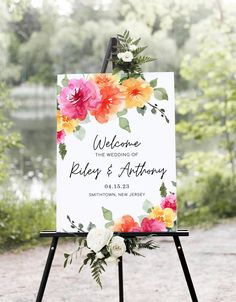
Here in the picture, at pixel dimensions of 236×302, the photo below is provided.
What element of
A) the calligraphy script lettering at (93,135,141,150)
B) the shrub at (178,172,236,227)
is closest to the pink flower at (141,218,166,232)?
the calligraphy script lettering at (93,135,141,150)

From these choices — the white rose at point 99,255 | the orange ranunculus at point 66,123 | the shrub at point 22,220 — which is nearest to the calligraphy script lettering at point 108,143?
the orange ranunculus at point 66,123

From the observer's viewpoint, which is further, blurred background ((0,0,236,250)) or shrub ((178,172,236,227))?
shrub ((178,172,236,227))

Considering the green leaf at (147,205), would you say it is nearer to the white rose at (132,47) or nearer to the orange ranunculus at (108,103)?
the orange ranunculus at (108,103)

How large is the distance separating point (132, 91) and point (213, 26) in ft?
18.2

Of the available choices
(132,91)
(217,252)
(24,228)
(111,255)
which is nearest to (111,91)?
(132,91)

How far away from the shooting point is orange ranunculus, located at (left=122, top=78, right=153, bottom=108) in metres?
2.74

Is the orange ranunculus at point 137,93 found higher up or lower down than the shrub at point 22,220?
higher up

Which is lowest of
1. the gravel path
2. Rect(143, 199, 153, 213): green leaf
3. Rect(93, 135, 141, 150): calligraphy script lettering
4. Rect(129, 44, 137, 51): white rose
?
the gravel path

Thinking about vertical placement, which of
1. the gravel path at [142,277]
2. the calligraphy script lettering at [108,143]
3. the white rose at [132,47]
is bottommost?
the gravel path at [142,277]

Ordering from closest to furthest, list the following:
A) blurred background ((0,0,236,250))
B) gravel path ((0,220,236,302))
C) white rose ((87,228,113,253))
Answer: white rose ((87,228,113,253))
gravel path ((0,220,236,302))
blurred background ((0,0,236,250))

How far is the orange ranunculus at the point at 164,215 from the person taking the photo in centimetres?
269

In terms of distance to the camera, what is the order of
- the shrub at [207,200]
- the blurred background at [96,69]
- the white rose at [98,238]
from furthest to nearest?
the shrub at [207,200] → the blurred background at [96,69] → the white rose at [98,238]

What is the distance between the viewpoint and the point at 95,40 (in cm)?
1319

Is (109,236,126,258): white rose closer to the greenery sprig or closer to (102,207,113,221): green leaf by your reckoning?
(102,207,113,221): green leaf
